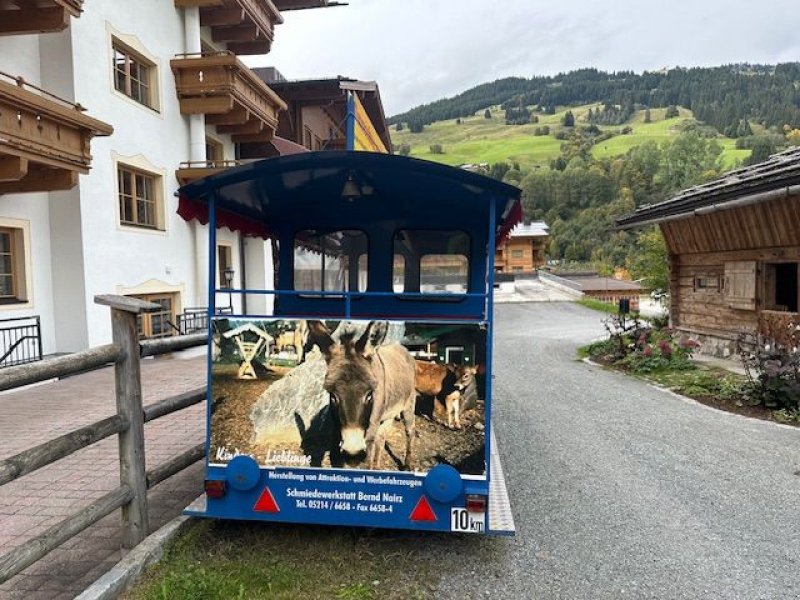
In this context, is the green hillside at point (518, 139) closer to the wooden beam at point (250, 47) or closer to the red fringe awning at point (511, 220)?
the wooden beam at point (250, 47)

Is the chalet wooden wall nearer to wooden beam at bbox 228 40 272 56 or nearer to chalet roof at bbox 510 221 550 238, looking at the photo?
wooden beam at bbox 228 40 272 56

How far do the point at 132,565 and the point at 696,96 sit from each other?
574 ft

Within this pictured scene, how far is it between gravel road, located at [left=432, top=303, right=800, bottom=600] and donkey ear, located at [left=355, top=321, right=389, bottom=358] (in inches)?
61.8

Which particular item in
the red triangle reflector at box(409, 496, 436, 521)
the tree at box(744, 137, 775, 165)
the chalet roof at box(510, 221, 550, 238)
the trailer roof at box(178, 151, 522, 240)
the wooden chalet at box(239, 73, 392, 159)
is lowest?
the red triangle reflector at box(409, 496, 436, 521)

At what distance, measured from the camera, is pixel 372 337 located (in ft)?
12.0

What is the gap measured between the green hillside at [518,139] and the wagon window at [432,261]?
8765 centimetres

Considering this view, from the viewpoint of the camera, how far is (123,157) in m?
13.1

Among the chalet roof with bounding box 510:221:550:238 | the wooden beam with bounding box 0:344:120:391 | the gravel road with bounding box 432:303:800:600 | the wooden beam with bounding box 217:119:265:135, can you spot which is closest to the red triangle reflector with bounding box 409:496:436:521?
the gravel road with bounding box 432:303:800:600

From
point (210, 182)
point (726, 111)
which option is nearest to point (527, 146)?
point (726, 111)

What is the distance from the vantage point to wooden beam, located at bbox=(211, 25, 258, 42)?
18453mm

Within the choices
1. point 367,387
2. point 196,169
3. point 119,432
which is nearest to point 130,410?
point 119,432

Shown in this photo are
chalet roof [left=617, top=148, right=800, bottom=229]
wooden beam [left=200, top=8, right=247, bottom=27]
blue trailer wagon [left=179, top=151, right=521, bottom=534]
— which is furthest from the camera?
wooden beam [left=200, top=8, right=247, bottom=27]

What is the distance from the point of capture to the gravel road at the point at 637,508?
3.57 meters

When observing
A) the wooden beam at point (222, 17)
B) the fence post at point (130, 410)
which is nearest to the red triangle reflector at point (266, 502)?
the fence post at point (130, 410)
